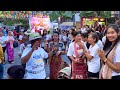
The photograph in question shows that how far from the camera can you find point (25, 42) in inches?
119

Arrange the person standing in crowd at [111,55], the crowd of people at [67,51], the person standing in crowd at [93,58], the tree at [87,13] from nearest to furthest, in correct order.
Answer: the person standing in crowd at [111,55], the crowd of people at [67,51], the person standing in crowd at [93,58], the tree at [87,13]

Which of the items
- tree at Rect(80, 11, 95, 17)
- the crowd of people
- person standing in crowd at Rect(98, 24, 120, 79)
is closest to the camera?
person standing in crowd at Rect(98, 24, 120, 79)

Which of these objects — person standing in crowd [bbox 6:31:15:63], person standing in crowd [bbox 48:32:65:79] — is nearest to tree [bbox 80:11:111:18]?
person standing in crowd [bbox 48:32:65:79]

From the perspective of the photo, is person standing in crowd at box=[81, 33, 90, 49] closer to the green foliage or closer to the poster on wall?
the poster on wall

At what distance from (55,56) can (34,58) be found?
40 cm

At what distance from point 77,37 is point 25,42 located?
2.14ft

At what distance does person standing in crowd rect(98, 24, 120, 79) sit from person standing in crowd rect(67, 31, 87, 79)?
36 centimetres

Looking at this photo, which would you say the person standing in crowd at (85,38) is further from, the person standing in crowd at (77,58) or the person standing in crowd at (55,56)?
the person standing in crowd at (55,56)

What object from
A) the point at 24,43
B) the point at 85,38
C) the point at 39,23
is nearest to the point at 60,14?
the point at 39,23

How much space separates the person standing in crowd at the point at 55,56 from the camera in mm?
3121

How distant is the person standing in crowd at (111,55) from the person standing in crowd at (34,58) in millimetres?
689

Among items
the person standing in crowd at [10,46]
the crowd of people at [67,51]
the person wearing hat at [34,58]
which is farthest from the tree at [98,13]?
the person standing in crowd at [10,46]

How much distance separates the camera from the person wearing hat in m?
2.82
